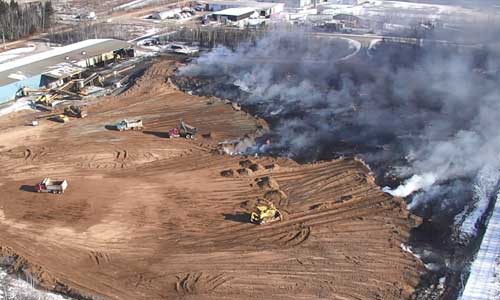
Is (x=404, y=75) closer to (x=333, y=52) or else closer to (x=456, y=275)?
(x=333, y=52)

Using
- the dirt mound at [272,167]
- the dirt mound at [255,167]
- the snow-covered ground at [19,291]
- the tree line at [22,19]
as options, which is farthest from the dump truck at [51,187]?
the tree line at [22,19]

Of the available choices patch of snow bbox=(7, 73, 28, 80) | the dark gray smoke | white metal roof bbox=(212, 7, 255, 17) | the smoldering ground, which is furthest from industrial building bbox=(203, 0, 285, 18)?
patch of snow bbox=(7, 73, 28, 80)

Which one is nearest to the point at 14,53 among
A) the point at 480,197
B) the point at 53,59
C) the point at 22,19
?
the point at 53,59

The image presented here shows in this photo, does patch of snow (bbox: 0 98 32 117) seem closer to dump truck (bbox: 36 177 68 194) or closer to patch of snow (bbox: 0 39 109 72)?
patch of snow (bbox: 0 39 109 72)

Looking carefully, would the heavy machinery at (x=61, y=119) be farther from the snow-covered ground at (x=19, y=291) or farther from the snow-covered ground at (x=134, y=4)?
the snow-covered ground at (x=134, y=4)

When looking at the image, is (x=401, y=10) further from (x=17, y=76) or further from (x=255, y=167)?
(x=17, y=76)

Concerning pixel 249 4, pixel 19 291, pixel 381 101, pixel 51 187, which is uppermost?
pixel 249 4
